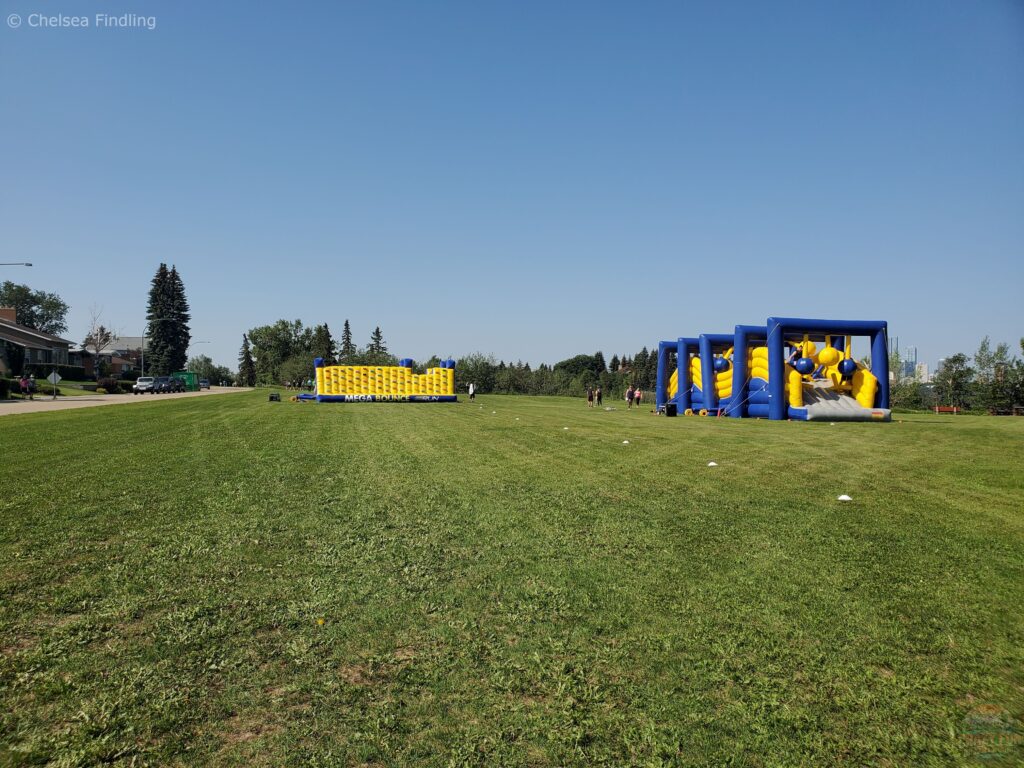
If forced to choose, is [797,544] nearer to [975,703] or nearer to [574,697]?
[975,703]

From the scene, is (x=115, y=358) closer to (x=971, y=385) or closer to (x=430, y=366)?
(x=430, y=366)

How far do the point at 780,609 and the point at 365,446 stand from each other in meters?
11.2

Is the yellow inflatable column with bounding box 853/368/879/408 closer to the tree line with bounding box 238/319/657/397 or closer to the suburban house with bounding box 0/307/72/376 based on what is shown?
the tree line with bounding box 238/319/657/397

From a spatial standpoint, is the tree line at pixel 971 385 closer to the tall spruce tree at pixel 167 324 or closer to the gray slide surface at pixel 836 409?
the gray slide surface at pixel 836 409

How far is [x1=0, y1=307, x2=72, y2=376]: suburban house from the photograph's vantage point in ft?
176

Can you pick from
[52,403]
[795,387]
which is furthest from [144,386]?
[795,387]

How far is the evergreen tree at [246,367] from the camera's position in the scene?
136 meters

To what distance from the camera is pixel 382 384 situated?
42.8 metres

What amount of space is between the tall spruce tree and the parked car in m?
40.4

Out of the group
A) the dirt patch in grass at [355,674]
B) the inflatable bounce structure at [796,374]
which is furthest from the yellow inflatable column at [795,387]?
the dirt patch in grass at [355,674]

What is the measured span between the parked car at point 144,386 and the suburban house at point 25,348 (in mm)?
9459

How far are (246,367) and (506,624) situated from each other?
14561 cm

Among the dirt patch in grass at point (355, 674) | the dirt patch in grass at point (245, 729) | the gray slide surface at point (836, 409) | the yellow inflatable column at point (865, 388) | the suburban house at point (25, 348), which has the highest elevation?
the suburban house at point (25, 348)

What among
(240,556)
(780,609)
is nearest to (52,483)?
(240,556)
